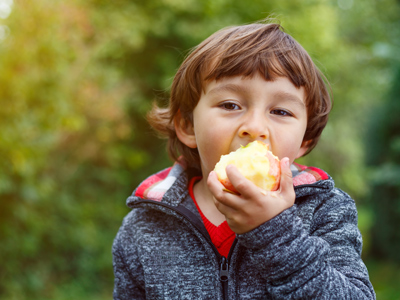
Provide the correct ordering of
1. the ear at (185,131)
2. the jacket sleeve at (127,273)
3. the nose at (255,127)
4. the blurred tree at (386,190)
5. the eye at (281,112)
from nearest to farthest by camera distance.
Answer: the nose at (255,127)
the eye at (281,112)
the jacket sleeve at (127,273)
the ear at (185,131)
the blurred tree at (386,190)

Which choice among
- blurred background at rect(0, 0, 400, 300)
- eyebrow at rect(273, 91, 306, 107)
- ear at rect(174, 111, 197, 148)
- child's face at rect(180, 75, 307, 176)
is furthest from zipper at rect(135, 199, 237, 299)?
blurred background at rect(0, 0, 400, 300)

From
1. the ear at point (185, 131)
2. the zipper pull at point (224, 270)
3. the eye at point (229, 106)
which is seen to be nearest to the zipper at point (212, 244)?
the zipper pull at point (224, 270)

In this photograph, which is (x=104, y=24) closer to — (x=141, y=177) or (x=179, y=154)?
(x=141, y=177)

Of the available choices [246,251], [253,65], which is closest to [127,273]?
[246,251]

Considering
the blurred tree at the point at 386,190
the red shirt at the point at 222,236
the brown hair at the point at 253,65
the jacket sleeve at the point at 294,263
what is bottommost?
the jacket sleeve at the point at 294,263

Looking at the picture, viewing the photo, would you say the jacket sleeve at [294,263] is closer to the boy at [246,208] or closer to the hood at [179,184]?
the boy at [246,208]

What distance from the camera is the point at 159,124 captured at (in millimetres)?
2309

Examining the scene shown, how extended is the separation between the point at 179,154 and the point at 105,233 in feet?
17.2

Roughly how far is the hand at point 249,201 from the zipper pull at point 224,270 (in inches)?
12.3

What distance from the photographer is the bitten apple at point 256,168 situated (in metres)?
1.27

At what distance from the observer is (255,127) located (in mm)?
1411

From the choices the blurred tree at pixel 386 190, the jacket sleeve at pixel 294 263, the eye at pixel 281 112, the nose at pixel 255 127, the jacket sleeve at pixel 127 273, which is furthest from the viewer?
the blurred tree at pixel 386 190

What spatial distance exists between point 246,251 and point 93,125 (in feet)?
19.1

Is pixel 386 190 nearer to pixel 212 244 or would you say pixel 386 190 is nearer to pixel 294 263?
pixel 212 244
